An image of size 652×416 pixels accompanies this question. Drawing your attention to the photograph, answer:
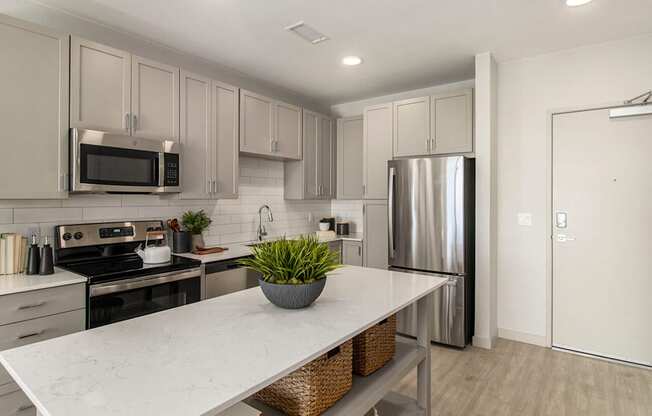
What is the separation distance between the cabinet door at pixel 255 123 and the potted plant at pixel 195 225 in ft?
2.54

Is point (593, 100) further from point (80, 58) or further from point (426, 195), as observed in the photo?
point (80, 58)

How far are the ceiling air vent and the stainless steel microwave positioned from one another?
1317 millimetres

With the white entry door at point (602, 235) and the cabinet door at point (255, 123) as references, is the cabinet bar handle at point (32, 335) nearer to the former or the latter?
the cabinet door at point (255, 123)

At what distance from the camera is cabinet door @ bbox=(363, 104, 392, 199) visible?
4.25 metres

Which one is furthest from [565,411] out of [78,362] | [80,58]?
[80,58]

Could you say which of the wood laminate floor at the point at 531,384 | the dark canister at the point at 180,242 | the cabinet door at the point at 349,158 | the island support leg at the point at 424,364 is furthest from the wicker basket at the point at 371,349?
the cabinet door at the point at 349,158

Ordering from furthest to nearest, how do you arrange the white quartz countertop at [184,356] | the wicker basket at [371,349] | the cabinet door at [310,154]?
the cabinet door at [310,154]
the wicker basket at [371,349]
the white quartz countertop at [184,356]

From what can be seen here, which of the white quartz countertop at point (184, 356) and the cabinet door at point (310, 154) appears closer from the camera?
the white quartz countertop at point (184, 356)

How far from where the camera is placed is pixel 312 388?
52.6 inches

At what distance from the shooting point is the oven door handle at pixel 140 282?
2264 millimetres

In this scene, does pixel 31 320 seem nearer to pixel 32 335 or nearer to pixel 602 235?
pixel 32 335

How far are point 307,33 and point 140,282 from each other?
2.22 metres

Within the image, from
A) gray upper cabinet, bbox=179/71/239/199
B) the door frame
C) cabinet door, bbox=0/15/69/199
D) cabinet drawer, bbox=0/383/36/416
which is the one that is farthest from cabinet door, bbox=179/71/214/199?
the door frame

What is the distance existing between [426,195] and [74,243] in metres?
2.91
